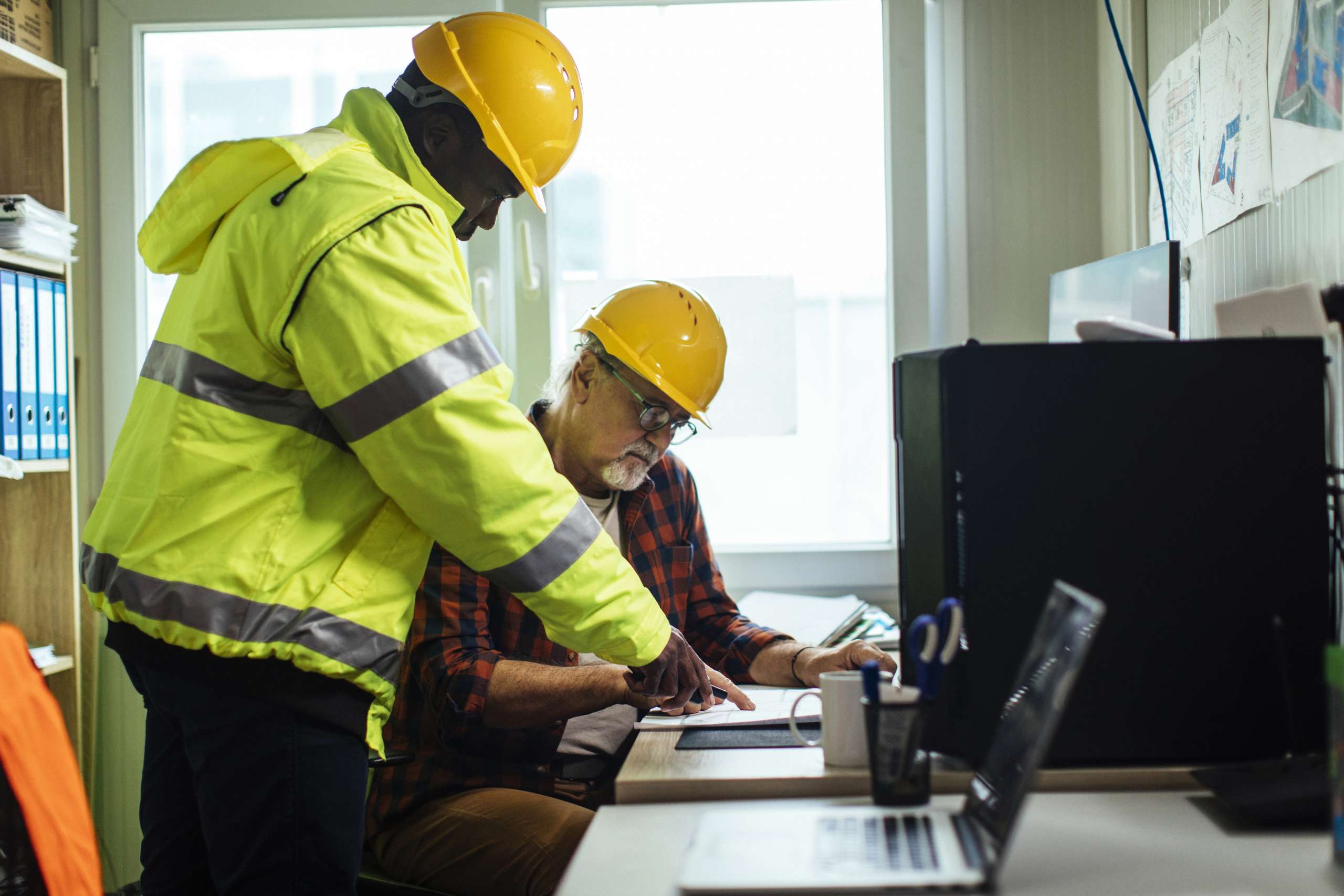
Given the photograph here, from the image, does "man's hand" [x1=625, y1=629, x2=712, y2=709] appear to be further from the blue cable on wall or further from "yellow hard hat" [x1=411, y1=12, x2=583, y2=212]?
Result: the blue cable on wall

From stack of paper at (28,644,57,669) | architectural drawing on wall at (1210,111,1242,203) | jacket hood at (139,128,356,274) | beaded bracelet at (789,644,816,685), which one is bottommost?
stack of paper at (28,644,57,669)

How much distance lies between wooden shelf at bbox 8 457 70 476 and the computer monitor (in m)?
1.92

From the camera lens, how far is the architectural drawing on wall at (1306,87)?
4.22 ft

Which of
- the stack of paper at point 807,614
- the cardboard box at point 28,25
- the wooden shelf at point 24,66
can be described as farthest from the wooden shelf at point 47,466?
the stack of paper at point 807,614

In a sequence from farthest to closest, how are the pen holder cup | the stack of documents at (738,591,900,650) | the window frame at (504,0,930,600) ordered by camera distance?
A: the window frame at (504,0,930,600), the stack of documents at (738,591,900,650), the pen holder cup

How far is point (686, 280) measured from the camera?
8.68 ft

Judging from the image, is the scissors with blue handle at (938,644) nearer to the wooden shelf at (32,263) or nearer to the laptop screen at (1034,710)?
the laptop screen at (1034,710)

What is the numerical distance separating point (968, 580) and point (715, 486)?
1636mm

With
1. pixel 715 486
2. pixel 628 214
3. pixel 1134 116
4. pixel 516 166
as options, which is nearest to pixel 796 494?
pixel 715 486

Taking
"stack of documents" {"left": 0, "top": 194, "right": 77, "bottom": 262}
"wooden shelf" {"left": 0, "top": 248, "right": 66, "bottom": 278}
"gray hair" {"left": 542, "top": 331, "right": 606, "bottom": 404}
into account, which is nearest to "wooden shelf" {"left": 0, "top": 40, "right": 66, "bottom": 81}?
"stack of documents" {"left": 0, "top": 194, "right": 77, "bottom": 262}

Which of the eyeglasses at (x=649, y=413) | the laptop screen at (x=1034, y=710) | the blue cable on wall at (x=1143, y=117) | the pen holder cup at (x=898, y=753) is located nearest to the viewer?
the laptop screen at (x=1034, y=710)

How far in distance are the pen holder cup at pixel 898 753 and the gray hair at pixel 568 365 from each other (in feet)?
3.27

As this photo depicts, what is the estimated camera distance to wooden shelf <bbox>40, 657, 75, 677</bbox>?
2.15 m

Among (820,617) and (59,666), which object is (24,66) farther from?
(820,617)
